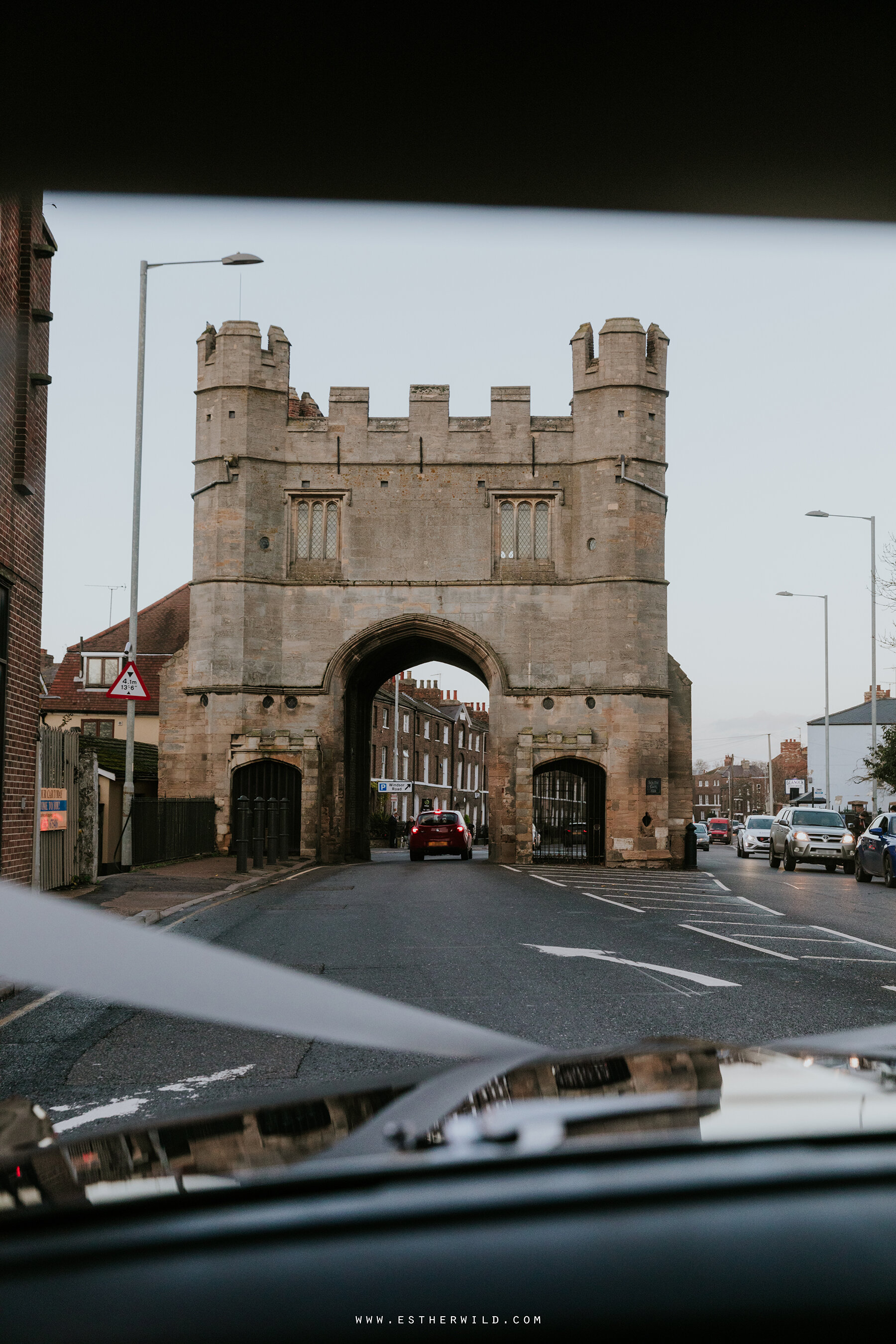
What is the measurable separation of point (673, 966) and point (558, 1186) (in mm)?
8563

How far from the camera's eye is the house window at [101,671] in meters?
43.1

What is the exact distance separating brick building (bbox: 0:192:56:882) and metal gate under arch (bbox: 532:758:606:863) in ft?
61.2

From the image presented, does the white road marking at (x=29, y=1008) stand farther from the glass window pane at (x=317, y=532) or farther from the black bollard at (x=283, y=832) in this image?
the glass window pane at (x=317, y=532)

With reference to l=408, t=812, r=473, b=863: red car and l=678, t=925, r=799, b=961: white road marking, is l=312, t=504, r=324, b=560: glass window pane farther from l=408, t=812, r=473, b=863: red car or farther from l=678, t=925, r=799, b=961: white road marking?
l=678, t=925, r=799, b=961: white road marking

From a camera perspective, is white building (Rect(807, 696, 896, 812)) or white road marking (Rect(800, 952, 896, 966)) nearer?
white road marking (Rect(800, 952, 896, 966))

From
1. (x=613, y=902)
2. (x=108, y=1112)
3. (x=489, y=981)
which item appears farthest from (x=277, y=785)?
(x=108, y=1112)

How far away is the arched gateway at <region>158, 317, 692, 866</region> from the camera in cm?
3033

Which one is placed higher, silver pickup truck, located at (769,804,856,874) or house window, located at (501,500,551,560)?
house window, located at (501,500,551,560)

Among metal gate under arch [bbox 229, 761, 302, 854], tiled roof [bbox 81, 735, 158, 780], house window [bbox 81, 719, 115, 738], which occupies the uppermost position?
house window [bbox 81, 719, 115, 738]

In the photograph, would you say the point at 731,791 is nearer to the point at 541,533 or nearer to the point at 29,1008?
the point at 541,533

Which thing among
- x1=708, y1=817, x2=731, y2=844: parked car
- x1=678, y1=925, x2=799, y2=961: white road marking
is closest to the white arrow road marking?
x1=678, y1=925, x2=799, y2=961: white road marking

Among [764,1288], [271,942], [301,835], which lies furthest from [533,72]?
[301,835]

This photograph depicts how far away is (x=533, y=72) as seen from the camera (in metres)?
1.75

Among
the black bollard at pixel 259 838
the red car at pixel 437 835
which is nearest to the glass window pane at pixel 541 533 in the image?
the red car at pixel 437 835
